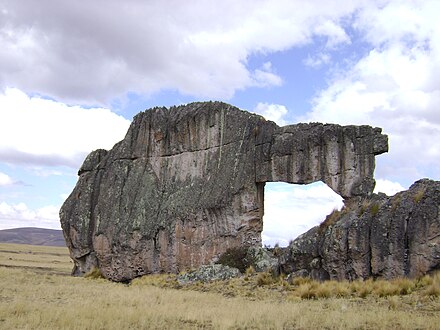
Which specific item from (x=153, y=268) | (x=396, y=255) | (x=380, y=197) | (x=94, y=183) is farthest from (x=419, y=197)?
(x=94, y=183)

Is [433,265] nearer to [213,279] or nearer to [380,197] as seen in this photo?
[380,197]

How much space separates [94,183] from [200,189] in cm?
1173

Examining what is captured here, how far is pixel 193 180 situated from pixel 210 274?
849 cm

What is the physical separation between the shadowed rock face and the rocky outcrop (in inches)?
252

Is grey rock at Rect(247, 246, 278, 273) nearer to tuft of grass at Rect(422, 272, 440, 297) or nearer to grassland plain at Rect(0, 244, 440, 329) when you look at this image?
grassland plain at Rect(0, 244, 440, 329)

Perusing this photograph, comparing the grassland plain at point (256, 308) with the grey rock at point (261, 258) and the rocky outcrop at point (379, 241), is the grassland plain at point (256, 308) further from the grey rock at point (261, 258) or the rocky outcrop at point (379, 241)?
the grey rock at point (261, 258)

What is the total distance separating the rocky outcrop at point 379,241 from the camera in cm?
2009

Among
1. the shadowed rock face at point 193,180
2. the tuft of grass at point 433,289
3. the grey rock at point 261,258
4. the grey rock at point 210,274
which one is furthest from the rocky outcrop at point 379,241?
the shadowed rock face at point 193,180

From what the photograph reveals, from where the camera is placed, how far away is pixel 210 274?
99.1ft

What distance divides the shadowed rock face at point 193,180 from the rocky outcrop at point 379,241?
6.41 metres

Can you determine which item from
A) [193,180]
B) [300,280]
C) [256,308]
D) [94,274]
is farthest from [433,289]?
[94,274]

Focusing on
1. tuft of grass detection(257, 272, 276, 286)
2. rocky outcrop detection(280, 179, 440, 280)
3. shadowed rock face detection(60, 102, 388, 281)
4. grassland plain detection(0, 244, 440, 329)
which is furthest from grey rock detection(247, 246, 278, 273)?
grassland plain detection(0, 244, 440, 329)

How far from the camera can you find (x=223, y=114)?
119 ft

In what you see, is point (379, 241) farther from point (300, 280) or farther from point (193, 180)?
point (193, 180)
